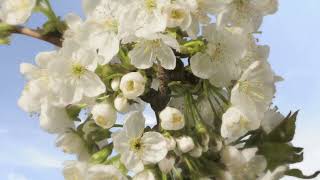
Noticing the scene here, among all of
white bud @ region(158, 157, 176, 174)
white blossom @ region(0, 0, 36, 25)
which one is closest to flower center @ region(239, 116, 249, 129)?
white bud @ region(158, 157, 176, 174)

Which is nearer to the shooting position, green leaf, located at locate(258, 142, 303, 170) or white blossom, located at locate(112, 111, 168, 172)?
white blossom, located at locate(112, 111, 168, 172)

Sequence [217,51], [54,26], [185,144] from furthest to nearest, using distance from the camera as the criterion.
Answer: [54,26]
[217,51]
[185,144]

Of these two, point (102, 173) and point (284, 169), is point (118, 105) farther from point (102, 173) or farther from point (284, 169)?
point (284, 169)

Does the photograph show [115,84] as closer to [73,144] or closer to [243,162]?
[73,144]

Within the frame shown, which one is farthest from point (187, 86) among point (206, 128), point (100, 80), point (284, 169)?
point (284, 169)

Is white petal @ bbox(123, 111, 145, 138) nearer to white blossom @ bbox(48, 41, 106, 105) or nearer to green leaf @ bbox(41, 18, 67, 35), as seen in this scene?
white blossom @ bbox(48, 41, 106, 105)

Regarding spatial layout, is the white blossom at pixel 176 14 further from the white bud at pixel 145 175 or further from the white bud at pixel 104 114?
the white bud at pixel 145 175

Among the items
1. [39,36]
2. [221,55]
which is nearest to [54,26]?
[39,36]
